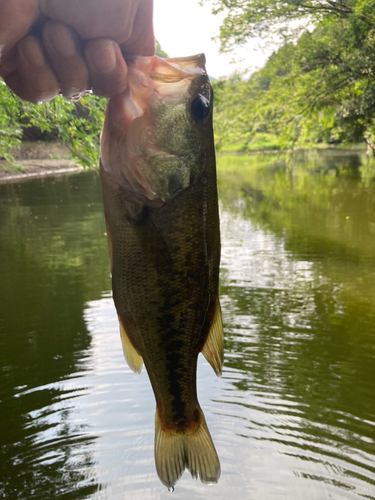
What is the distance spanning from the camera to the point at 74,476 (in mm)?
4254

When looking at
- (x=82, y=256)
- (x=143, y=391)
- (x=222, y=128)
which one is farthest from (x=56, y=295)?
(x=222, y=128)

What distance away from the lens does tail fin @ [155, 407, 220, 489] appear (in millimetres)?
2062

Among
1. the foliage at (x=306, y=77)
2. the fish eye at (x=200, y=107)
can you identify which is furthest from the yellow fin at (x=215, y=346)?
the foliage at (x=306, y=77)

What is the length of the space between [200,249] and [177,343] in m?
0.42

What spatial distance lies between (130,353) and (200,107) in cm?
100

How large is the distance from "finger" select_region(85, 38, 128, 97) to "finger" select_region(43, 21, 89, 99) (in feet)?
0.11

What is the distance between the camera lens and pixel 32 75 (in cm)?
157

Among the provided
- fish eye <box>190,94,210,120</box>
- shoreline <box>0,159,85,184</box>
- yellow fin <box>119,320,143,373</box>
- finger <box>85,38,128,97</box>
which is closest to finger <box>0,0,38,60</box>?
finger <box>85,38,128,97</box>

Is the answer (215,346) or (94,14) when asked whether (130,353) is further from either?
(94,14)

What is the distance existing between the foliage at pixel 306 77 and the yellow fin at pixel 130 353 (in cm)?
1330

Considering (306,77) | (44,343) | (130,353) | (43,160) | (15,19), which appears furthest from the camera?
(43,160)

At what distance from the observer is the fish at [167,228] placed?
5.51 ft

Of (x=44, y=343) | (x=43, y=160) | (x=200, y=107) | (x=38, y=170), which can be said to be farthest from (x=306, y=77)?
(x=43, y=160)

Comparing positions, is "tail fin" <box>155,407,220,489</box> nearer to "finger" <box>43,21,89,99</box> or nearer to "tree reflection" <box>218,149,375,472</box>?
"finger" <box>43,21,89,99</box>
